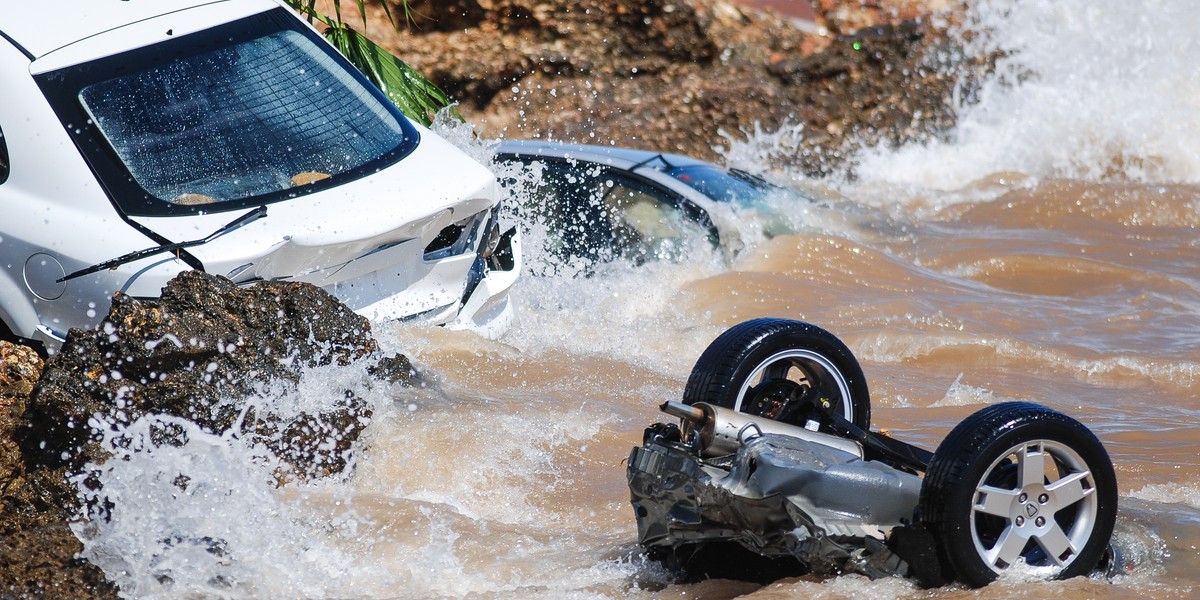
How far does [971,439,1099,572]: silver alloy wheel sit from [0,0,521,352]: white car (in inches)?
89.2

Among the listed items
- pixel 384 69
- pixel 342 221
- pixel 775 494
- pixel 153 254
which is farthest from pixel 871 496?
pixel 384 69

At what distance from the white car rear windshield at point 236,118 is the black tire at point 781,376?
1.85 metres

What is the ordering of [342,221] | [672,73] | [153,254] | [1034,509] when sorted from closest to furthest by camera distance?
1. [1034,509]
2. [153,254]
3. [342,221]
4. [672,73]

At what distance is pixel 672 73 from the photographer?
1257 centimetres

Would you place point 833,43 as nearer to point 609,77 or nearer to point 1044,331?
point 609,77

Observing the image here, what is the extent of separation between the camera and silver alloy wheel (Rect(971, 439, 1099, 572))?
350 centimetres

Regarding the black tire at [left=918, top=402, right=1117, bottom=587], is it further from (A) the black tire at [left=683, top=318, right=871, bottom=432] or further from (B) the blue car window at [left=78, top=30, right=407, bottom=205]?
(B) the blue car window at [left=78, top=30, right=407, bottom=205]

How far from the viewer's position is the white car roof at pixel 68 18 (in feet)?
16.4

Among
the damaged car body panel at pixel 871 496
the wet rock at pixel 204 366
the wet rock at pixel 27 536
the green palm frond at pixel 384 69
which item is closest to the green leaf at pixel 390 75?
the green palm frond at pixel 384 69

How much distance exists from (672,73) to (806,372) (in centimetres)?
877

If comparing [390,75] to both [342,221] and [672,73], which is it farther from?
[672,73]

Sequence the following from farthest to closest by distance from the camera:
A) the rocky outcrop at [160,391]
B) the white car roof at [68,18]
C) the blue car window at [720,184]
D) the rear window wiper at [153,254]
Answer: the blue car window at [720,184] < the white car roof at [68,18] < the rear window wiper at [153,254] < the rocky outcrop at [160,391]

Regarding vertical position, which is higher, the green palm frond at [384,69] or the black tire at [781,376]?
the black tire at [781,376]

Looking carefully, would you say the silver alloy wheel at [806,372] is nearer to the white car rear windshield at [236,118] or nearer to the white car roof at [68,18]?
the white car rear windshield at [236,118]
